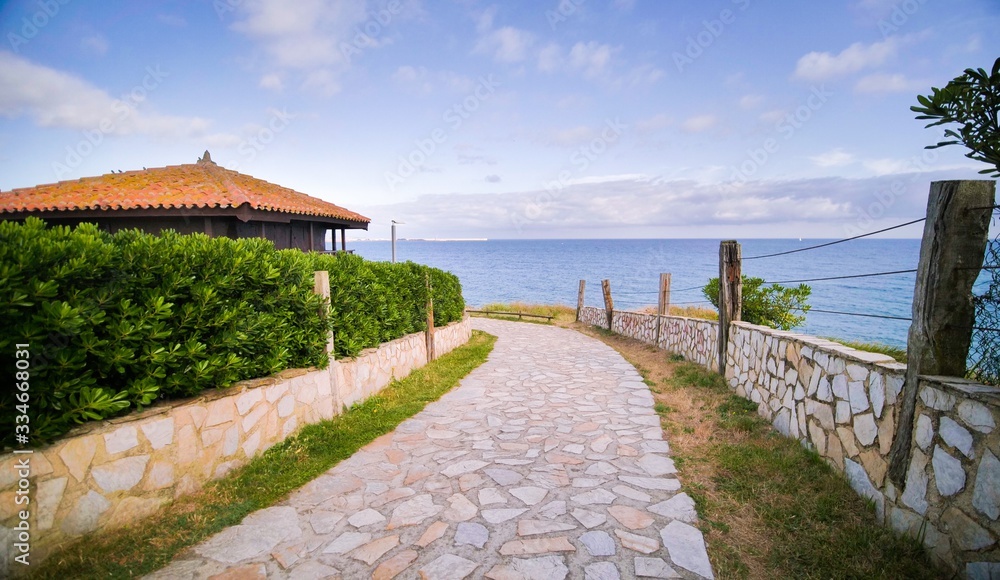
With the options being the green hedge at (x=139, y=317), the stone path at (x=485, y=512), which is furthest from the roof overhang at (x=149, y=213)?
the stone path at (x=485, y=512)

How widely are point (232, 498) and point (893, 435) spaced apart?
5.08m

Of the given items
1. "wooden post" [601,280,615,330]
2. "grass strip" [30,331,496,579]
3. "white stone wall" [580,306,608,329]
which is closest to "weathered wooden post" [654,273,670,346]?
"wooden post" [601,280,615,330]

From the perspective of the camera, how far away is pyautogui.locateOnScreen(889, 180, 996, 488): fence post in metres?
2.86

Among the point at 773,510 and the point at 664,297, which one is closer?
the point at 773,510

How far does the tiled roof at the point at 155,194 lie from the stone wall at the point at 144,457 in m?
6.85

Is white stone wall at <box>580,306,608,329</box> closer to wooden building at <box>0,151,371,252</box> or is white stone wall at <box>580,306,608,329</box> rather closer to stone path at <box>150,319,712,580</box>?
wooden building at <box>0,151,371,252</box>

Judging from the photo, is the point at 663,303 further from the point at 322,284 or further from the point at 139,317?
the point at 139,317

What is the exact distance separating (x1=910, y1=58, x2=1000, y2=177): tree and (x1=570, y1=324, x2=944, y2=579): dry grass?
91.3 inches

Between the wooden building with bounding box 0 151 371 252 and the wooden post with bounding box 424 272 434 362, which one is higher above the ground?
the wooden building with bounding box 0 151 371 252

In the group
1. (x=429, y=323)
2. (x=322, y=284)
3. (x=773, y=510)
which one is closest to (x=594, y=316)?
(x=429, y=323)

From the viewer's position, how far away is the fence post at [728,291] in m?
7.24

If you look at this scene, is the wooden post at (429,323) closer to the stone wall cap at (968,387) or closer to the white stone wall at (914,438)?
the white stone wall at (914,438)

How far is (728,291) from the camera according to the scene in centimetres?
728

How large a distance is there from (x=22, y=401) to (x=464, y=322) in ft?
35.1
